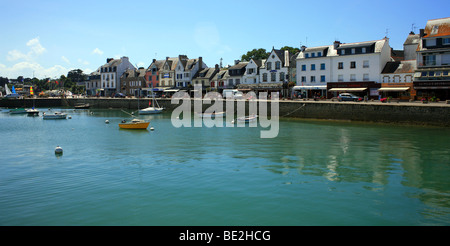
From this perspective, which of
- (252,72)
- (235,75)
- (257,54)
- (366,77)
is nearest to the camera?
(366,77)

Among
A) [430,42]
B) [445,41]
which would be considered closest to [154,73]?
[430,42]

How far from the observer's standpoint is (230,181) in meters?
19.2

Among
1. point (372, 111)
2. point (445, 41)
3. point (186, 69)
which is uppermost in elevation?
point (186, 69)

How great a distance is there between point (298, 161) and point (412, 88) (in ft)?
129

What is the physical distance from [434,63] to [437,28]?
5405mm

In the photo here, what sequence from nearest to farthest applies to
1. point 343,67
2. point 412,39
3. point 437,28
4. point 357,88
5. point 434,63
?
point 434,63, point 437,28, point 357,88, point 343,67, point 412,39

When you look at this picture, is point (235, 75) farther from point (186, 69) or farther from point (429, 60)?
point (429, 60)

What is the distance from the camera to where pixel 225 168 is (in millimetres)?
22250

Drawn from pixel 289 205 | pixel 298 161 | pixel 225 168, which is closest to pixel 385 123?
pixel 298 161

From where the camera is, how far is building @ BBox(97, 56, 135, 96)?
114875mm

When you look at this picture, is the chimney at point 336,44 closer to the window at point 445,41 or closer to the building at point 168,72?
the window at point 445,41
